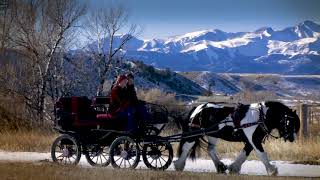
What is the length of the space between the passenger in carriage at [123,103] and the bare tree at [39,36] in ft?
58.7

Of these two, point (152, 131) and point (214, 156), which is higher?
point (152, 131)

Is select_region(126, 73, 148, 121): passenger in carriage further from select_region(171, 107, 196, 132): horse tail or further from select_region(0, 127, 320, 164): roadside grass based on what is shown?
select_region(0, 127, 320, 164): roadside grass

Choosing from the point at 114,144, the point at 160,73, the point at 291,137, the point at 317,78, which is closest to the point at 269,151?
the point at 291,137

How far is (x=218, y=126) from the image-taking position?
45.4ft

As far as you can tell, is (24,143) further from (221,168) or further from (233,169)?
(233,169)

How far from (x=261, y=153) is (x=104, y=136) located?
143 inches

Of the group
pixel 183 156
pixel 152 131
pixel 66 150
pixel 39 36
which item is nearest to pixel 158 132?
pixel 152 131

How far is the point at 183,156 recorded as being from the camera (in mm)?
13961

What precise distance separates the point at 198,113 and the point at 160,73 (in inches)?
3078

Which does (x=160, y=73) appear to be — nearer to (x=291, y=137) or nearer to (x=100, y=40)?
(x=100, y=40)

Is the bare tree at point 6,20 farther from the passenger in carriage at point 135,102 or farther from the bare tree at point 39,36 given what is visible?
the passenger in carriage at point 135,102

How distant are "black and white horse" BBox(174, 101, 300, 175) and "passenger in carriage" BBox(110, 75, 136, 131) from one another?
1.26 metres

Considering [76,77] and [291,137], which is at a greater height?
[76,77]

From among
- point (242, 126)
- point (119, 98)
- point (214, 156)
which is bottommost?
point (214, 156)
